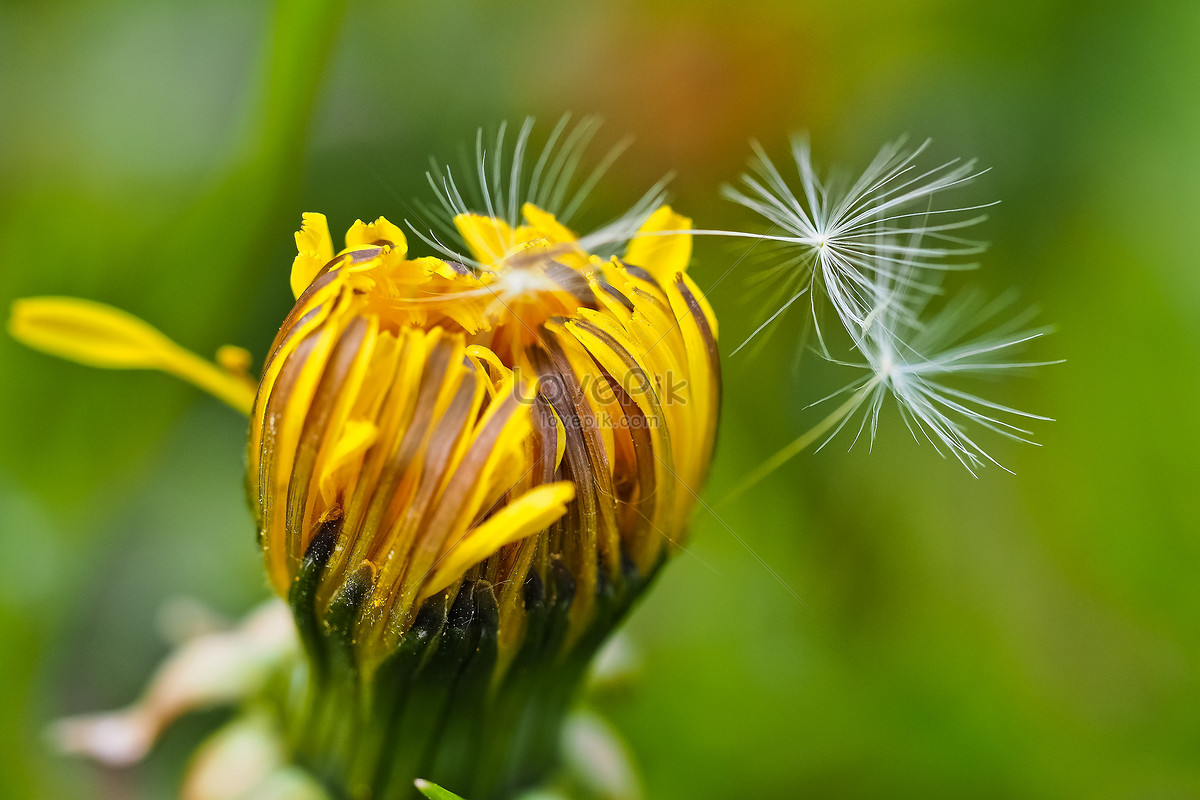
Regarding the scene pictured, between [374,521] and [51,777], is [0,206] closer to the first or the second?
[51,777]

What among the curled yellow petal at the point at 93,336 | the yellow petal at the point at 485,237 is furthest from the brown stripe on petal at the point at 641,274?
the curled yellow petal at the point at 93,336

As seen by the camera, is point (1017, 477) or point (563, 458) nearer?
point (563, 458)

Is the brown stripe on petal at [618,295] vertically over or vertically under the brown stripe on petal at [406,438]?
over

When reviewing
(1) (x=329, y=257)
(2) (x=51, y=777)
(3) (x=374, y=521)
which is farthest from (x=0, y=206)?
(3) (x=374, y=521)

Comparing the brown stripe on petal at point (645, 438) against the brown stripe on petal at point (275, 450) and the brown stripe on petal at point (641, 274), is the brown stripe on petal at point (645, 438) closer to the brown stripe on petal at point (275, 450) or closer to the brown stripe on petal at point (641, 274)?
the brown stripe on petal at point (641, 274)

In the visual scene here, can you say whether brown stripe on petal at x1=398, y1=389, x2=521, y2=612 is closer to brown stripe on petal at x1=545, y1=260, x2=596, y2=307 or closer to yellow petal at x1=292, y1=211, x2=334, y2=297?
brown stripe on petal at x1=545, y1=260, x2=596, y2=307

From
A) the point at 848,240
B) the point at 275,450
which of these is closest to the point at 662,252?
the point at 848,240
